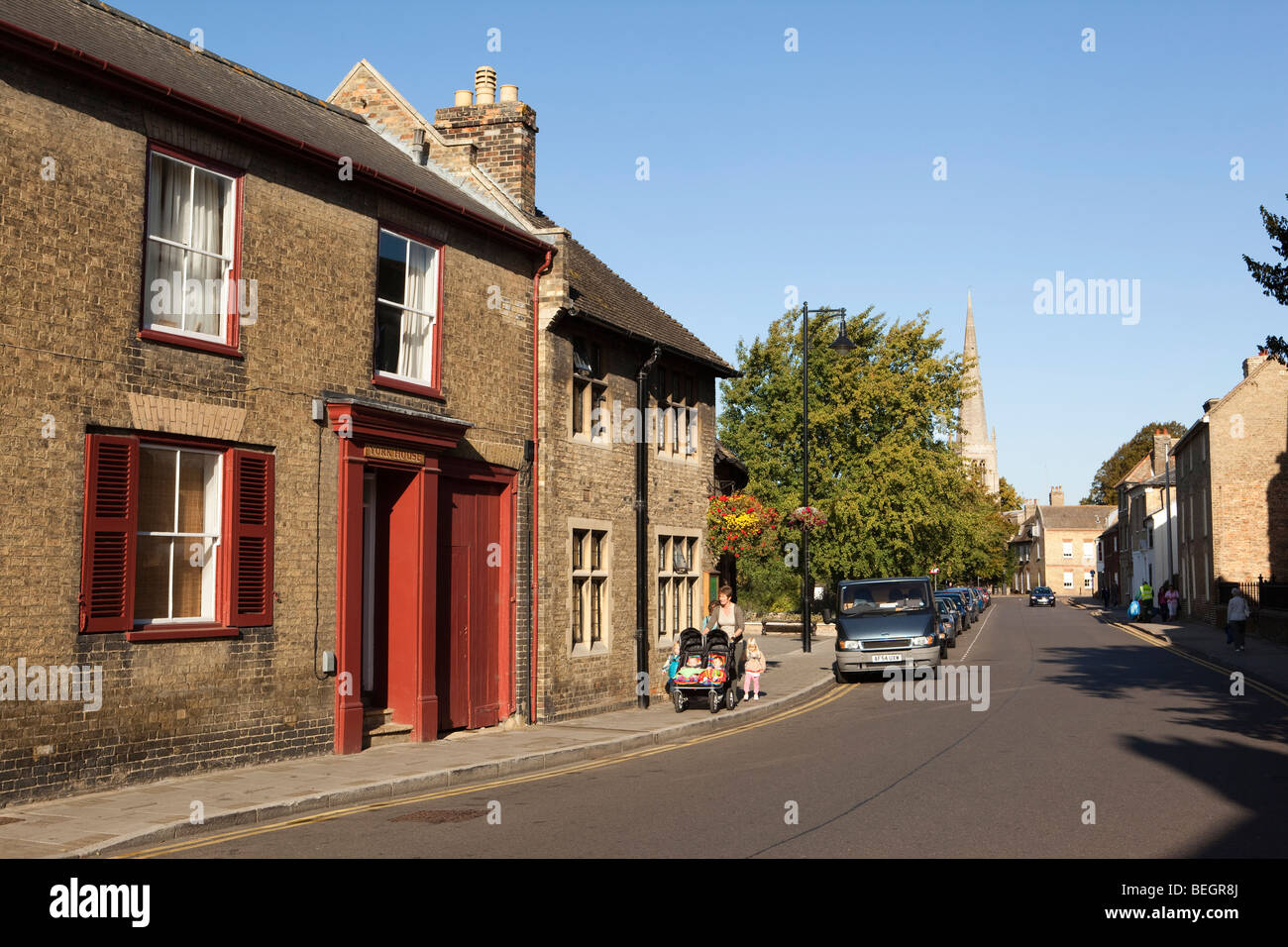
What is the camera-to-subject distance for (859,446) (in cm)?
4594

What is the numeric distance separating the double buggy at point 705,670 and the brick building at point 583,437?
1.21 meters

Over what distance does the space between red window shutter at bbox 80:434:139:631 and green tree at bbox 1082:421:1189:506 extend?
9445 centimetres

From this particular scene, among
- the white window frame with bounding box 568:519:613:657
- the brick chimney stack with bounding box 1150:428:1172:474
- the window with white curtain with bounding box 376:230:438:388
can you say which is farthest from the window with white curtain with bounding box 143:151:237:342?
the brick chimney stack with bounding box 1150:428:1172:474

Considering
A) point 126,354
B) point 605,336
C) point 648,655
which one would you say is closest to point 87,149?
point 126,354

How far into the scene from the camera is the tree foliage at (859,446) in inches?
1732

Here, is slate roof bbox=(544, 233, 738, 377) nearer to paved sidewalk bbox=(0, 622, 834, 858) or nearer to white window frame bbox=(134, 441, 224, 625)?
paved sidewalk bbox=(0, 622, 834, 858)

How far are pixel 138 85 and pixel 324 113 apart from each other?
571cm

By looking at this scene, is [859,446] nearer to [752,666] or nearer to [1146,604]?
[1146,604]

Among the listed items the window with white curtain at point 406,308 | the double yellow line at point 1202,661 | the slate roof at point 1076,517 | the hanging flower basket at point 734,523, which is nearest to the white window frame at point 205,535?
the window with white curtain at point 406,308

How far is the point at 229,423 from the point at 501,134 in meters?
8.47

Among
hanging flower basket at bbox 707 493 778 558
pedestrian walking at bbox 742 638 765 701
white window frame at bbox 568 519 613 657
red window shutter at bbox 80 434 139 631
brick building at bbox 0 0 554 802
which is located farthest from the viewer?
hanging flower basket at bbox 707 493 778 558

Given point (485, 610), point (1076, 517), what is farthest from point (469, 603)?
point (1076, 517)

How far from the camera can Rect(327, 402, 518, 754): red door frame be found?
527 inches
